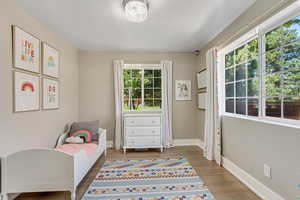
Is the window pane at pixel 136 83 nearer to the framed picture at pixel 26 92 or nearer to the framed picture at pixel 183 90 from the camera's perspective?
the framed picture at pixel 183 90

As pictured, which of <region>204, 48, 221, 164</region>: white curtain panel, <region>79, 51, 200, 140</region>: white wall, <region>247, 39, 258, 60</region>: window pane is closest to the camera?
<region>247, 39, 258, 60</region>: window pane

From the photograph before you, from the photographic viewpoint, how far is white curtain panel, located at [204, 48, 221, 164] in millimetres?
2875

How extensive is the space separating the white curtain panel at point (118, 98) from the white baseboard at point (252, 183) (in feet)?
7.59

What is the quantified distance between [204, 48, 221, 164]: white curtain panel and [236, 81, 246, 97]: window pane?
0.34m

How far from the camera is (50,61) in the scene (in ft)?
8.91

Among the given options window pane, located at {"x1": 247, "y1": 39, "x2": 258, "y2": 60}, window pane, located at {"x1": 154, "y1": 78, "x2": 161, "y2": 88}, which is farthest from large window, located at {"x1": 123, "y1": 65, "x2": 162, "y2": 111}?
window pane, located at {"x1": 247, "y1": 39, "x2": 258, "y2": 60}

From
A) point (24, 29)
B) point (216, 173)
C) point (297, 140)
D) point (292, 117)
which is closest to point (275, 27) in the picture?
point (292, 117)

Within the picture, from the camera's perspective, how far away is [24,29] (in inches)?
84.2

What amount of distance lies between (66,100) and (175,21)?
258 centimetres

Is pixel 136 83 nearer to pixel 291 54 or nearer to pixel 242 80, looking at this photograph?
pixel 242 80

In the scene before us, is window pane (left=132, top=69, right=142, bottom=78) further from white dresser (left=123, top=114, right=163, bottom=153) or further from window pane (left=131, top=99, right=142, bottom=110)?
white dresser (left=123, top=114, right=163, bottom=153)

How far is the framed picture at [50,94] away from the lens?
2578 millimetres

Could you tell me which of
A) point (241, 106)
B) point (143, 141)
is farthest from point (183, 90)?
point (241, 106)

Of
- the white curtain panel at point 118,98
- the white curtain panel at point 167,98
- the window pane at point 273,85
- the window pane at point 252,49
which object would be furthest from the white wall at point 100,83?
the window pane at point 273,85
